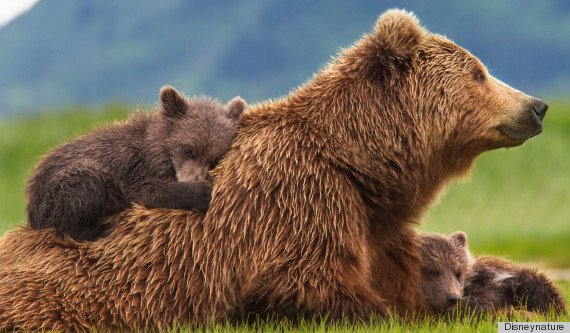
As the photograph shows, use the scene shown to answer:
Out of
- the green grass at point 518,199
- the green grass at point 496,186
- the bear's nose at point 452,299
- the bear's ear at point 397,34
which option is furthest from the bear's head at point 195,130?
the green grass at point 518,199

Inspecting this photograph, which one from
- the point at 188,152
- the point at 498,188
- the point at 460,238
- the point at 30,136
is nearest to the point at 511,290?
the point at 460,238

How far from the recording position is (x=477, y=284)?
5941mm

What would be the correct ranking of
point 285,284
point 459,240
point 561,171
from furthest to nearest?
point 561,171, point 459,240, point 285,284

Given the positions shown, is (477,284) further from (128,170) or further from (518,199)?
(518,199)

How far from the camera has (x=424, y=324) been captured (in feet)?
15.7

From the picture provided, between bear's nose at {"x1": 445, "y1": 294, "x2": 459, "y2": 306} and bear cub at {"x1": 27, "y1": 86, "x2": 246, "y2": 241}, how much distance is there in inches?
80.1

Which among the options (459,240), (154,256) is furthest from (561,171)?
(154,256)

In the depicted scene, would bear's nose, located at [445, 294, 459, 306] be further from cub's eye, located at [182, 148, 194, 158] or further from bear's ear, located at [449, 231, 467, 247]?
cub's eye, located at [182, 148, 194, 158]

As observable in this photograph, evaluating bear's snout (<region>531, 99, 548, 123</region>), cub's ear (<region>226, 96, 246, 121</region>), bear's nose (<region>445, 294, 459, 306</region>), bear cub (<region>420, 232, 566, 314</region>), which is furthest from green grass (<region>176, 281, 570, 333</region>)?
cub's ear (<region>226, 96, 246, 121</region>)

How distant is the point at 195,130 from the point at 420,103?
1.64 m

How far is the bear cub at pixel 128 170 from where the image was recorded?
185 inches

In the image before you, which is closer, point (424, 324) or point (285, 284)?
point (285, 284)

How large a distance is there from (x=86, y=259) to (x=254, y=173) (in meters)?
1.21

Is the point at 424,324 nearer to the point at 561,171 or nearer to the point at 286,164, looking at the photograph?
the point at 286,164
